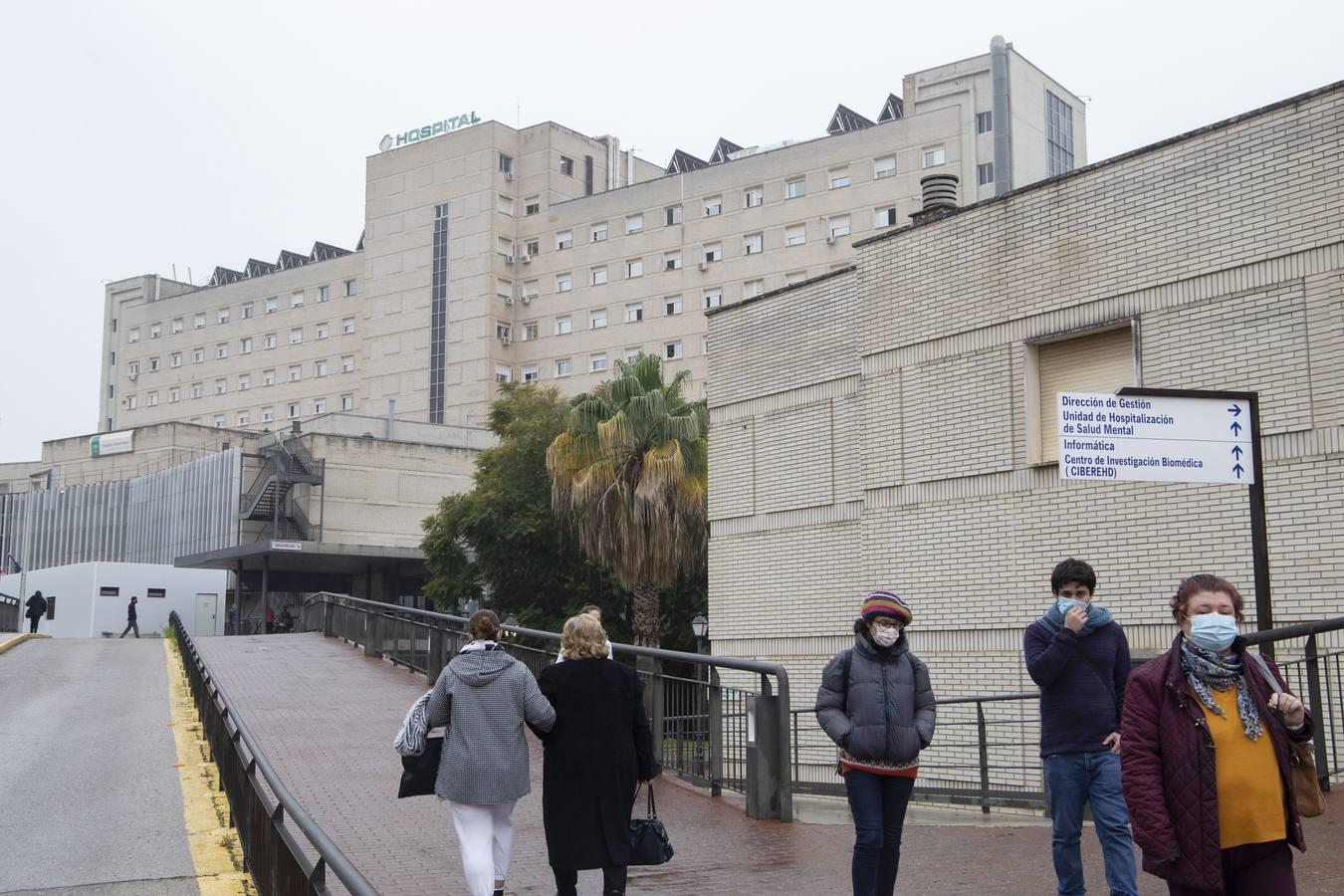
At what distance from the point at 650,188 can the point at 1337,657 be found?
7094 centimetres

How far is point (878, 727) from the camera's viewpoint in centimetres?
718

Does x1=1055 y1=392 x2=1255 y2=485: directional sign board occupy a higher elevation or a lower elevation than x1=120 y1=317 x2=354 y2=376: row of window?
lower

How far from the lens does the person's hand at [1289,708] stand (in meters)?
4.90

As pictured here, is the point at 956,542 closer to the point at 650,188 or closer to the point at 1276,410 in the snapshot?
the point at 1276,410

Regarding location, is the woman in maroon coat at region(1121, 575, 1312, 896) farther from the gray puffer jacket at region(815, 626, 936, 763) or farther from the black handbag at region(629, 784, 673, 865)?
the black handbag at region(629, 784, 673, 865)

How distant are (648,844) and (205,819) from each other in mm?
5051

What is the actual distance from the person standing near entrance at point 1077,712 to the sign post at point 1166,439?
148cm

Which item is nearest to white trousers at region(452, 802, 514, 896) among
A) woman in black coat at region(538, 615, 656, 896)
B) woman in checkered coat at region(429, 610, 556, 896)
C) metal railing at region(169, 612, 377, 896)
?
woman in checkered coat at region(429, 610, 556, 896)

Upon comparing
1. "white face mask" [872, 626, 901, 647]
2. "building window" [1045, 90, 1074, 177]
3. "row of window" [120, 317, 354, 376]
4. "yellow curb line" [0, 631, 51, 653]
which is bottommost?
"yellow curb line" [0, 631, 51, 653]

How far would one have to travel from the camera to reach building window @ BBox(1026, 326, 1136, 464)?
16266mm

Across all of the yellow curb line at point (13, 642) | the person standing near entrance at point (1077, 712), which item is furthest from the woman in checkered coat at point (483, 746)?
the yellow curb line at point (13, 642)

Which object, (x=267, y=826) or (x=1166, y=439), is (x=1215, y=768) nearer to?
(x=1166, y=439)

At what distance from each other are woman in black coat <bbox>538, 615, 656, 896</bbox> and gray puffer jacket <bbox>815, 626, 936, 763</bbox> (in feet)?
3.38

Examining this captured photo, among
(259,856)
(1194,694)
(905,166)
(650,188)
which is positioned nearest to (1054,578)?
(1194,694)
